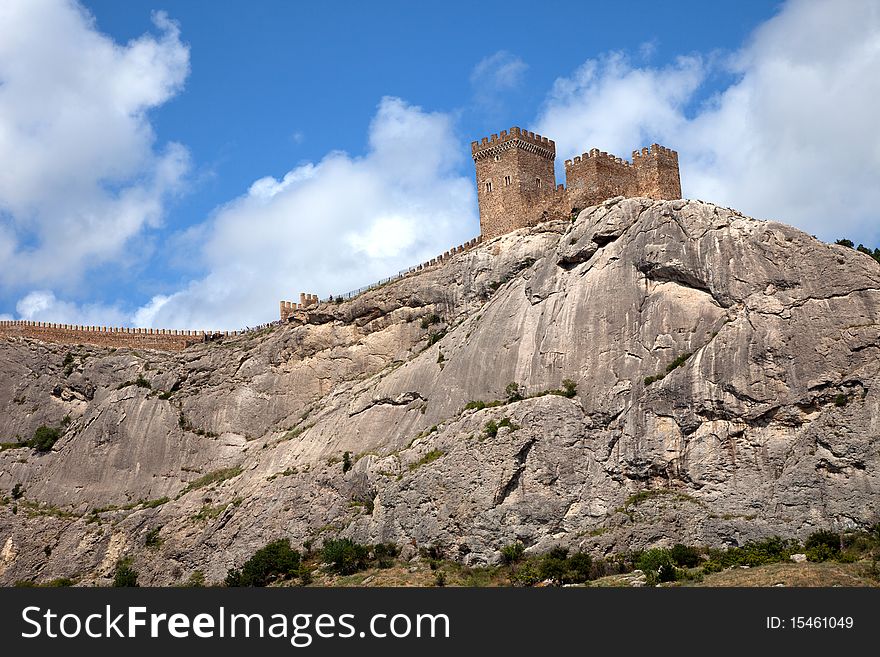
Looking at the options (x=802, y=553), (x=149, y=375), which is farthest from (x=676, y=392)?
(x=149, y=375)

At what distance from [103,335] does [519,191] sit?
117ft

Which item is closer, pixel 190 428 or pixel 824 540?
pixel 824 540

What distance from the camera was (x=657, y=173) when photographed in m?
68.4

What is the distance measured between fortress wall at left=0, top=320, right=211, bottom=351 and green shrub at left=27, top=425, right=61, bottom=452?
7.98 m

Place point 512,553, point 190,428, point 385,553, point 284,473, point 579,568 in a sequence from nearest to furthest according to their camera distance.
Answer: point 579,568 → point 512,553 → point 385,553 → point 284,473 → point 190,428

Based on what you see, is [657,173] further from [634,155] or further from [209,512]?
[209,512]

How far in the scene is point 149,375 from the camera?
8112 cm

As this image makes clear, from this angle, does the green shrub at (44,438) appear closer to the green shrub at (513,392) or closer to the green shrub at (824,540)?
the green shrub at (513,392)

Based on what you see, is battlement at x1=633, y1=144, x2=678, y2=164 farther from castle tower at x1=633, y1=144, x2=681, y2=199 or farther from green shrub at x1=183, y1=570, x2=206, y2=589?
Answer: green shrub at x1=183, y1=570, x2=206, y2=589

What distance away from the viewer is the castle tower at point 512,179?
73.2m

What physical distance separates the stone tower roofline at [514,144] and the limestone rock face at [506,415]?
6.87 metres

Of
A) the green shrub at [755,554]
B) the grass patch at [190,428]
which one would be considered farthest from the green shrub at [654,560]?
the grass patch at [190,428]

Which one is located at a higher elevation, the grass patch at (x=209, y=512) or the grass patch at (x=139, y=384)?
the grass patch at (x=139, y=384)

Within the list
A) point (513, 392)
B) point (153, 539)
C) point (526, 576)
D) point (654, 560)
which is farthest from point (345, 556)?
point (153, 539)
